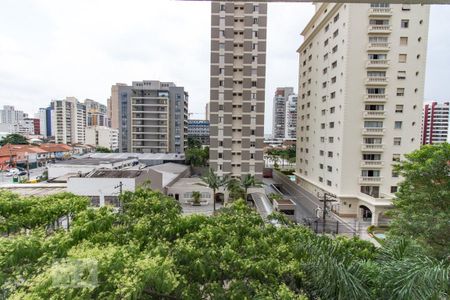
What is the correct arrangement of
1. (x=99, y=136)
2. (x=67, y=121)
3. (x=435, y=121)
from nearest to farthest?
(x=435, y=121)
(x=67, y=121)
(x=99, y=136)

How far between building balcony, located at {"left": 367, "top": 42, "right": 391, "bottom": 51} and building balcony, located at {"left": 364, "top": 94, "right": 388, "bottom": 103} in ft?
14.7

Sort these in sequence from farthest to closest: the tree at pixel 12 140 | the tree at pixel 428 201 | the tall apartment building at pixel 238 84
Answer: the tree at pixel 12 140 → the tall apartment building at pixel 238 84 → the tree at pixel 428 201

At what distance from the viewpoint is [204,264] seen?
17.0 ft

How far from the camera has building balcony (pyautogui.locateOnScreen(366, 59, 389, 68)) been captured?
888 inches

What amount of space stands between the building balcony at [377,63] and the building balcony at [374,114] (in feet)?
14.5

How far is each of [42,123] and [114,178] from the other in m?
126

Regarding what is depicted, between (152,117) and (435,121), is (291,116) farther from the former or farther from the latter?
(152,117)

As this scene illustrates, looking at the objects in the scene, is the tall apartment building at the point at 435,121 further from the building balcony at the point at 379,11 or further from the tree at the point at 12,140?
the tree at the point at 12,140

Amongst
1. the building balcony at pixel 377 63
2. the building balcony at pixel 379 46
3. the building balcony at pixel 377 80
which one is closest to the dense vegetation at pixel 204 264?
the building balcony at pixel 377 80

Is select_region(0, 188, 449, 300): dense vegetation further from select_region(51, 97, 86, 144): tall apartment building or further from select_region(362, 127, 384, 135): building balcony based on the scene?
select_region(51, 97, 86, 144): tall apartment building

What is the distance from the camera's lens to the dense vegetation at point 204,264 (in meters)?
4.06

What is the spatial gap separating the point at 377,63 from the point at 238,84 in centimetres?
1427

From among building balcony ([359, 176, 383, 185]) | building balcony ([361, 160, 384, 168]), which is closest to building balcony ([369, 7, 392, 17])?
building balcony ([361, 160, 384, 168])

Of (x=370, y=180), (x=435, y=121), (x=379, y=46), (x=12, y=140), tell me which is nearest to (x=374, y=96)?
(x=379, y=46)
